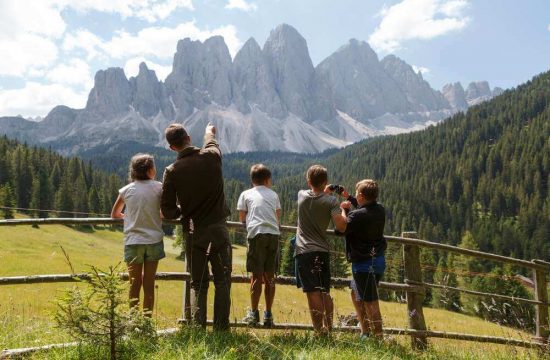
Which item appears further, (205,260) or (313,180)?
(313,180)

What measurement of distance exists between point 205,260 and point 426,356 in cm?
309

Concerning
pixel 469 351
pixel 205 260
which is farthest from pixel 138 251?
pixel 469 351

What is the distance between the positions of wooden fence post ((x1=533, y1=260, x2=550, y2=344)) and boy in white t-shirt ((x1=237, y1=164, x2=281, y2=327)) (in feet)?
19.2

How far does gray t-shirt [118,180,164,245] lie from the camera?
244 inches

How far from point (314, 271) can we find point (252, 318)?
130 cm

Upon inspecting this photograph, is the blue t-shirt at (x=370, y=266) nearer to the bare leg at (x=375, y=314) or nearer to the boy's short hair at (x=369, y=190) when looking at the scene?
the bare leg at (x=375, y=314)

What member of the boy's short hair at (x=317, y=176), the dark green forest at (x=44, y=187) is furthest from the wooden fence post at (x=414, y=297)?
the dark green forest at (x=44, y=187)

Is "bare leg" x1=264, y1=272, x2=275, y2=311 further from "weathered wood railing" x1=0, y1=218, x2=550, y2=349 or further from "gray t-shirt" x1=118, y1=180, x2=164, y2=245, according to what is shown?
"gray t-shirt" x1=118, y1=180, x2=164, y2=245

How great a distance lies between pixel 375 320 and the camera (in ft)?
21.3

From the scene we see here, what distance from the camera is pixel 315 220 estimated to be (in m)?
6.75

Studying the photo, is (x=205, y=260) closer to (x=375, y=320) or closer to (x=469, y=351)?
(x=375, y=320)

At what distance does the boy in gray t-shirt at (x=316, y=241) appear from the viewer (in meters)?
6.57

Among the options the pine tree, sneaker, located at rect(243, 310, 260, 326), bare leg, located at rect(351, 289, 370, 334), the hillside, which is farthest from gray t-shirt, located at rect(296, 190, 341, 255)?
the pine tree

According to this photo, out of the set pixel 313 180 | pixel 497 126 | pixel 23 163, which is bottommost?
pixel 313 180
